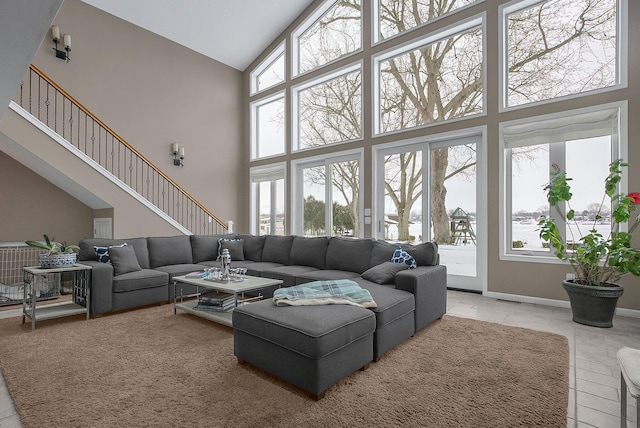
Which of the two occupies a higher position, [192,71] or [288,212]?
[192,71]

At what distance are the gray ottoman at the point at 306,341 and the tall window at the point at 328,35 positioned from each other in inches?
215

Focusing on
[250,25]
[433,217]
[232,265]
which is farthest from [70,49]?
[433,217]

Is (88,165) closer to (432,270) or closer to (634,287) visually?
(432,270)

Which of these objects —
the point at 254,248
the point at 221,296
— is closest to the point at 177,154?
the point at 254,248

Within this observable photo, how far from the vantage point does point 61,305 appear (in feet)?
12.1

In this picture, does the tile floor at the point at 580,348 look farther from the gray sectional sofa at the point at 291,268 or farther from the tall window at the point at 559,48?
the tall window at the point at 559,48

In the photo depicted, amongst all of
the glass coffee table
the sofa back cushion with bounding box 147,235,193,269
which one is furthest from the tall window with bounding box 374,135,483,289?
the sofa back cushion with bounding box 147,235,193,269

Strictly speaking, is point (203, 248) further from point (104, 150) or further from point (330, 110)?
point (330, 110)

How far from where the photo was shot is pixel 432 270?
11.0 ft

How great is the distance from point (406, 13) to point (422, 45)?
2.33 feet

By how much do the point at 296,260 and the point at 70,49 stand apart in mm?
5327

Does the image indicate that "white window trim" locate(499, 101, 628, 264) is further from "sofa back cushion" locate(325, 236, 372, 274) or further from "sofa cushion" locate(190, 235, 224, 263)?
"sofa cushion" locate(190, 235, 224, 263)

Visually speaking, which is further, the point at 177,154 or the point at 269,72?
the point at 269,72

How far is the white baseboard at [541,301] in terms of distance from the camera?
3679mm
